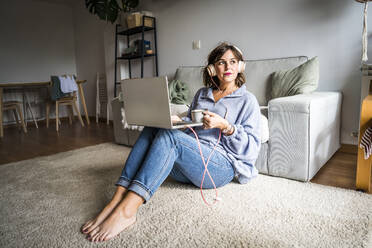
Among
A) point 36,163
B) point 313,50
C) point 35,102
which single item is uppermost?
point 313,50

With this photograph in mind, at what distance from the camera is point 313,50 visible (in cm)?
233

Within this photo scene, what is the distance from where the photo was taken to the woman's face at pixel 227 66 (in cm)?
136

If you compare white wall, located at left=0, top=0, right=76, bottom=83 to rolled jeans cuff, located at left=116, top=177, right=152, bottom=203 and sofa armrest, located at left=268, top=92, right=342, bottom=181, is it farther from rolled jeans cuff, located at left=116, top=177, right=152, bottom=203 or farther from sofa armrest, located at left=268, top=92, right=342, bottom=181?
sofa armrest, located at left=268, top=92, right=342, bottom=181

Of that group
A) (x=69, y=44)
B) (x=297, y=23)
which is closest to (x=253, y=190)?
(x=297, y=23)

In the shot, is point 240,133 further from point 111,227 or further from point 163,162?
point 111,227

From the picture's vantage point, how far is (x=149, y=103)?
1.12 m

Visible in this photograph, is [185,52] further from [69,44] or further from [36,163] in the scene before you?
[69,44]

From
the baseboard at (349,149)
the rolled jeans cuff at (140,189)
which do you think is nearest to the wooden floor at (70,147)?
the baseboard at (349,149)

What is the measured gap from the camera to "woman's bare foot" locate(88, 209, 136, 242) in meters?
1.09

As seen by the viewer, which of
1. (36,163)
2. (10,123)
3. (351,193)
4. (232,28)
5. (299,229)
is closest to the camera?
(299,229)

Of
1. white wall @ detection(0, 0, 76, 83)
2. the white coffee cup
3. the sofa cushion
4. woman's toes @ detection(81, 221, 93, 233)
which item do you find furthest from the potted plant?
woman's toes @ detection(81, 221, 93, 233)

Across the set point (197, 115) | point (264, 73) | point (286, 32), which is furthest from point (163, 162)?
point (286, 32)

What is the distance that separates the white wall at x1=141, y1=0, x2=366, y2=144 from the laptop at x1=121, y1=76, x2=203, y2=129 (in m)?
1.67

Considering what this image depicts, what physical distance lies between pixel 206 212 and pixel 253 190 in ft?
1.23
